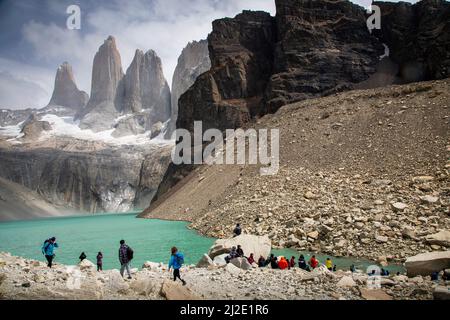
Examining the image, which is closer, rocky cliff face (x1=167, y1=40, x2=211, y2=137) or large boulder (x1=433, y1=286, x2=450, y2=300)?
large boulder (x1=433, y1=286, x2=450, y2=300)

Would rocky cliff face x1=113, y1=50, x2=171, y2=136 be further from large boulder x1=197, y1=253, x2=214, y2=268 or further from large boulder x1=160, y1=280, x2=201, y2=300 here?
large boulder x1=160, y1=280, x2=201, y2=300

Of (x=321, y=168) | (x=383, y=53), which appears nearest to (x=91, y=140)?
(x=383, y=53)

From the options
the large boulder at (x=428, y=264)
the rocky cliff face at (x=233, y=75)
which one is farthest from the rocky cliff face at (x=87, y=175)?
the large boulder at (x=428, y=264)

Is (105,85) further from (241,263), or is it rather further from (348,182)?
(241,263)

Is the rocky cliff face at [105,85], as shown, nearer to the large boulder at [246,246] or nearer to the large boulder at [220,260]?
the large boulder at [246,246]

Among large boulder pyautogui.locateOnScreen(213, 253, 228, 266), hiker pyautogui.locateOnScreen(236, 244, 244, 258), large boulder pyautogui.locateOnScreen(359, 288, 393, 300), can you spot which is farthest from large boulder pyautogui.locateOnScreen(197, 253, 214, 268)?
large boulder pyautogui.locateOnScreen(359, 288, 393, 300)
